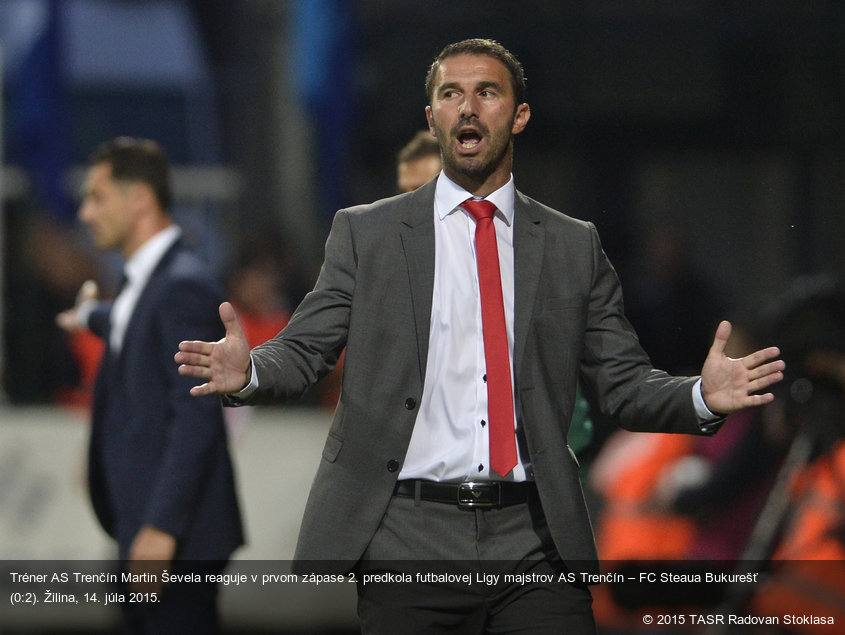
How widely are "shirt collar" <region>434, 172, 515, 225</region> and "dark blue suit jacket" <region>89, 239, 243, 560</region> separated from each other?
1.36 m

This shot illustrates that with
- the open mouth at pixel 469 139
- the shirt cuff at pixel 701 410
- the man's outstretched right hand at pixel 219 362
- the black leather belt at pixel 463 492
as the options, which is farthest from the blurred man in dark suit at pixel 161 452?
the shirt cuff at pixel 701 410

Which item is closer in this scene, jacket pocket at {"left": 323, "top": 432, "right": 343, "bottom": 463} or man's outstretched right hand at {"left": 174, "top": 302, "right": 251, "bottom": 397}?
man's outstretched right hand at {"left": 174, "top": 302, "right": 251, "bottom": 397}

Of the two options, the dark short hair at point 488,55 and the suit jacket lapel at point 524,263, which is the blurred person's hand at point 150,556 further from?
the dark short hair at point 488,55

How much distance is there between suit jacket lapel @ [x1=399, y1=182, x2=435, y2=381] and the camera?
327cm

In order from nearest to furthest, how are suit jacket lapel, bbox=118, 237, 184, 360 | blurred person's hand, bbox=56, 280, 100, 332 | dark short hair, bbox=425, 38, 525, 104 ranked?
dark short hair, bbox=425, 38, 525, 104 → suit jacket lapel, bbox=118, 237, 184, 360 → blurred person's hand, bbox=56, 280, 100, 332

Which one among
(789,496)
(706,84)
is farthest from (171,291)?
(706,84)

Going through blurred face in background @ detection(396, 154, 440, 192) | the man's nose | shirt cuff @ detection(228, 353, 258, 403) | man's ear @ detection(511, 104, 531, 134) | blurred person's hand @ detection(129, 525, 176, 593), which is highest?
Answer: the man's nose

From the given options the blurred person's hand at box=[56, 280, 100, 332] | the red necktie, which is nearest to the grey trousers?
the red necktie

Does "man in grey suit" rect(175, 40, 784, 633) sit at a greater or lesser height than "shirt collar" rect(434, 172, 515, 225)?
lesser

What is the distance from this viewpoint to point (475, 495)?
324cm

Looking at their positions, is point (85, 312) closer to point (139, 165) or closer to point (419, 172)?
point (139, 165)

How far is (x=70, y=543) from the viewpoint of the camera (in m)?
6.98

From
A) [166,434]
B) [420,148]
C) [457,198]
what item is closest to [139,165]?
[166,434]

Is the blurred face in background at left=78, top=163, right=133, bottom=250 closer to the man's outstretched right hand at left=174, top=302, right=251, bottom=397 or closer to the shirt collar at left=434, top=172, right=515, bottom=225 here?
the shirt collar at left=434, top=172, right=515, bottom=225
